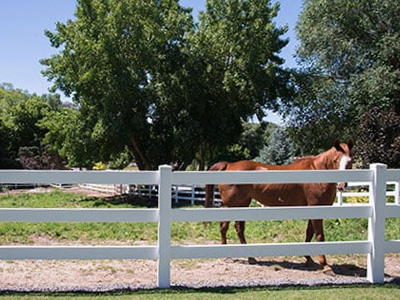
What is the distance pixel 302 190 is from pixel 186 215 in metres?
2.37

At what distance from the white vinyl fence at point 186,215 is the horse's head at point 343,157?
66 centimetres

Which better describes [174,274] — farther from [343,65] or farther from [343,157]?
[343,65]

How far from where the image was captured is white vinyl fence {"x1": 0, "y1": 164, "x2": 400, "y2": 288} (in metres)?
4.86

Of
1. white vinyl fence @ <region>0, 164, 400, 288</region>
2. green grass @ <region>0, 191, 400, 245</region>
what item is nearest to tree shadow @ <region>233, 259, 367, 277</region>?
white vinyl fence @ <region>0, 164, 400, 288</region>

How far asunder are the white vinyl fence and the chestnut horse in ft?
2.45

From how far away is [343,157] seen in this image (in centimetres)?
611

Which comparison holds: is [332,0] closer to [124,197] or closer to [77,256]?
[124,197]

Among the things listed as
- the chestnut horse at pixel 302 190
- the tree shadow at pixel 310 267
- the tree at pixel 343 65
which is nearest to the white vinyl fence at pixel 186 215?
the chestnut horse at pixel 302 190

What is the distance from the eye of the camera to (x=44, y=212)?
15.9 ft

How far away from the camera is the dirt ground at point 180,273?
5.27 metres

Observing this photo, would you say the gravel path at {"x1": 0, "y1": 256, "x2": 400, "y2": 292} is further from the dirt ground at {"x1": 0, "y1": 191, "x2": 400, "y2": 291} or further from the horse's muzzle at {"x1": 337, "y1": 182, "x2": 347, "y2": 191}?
the horse's muzzle at {"x1": 337, "y1": 182, "x2": 347, "y2": 191}

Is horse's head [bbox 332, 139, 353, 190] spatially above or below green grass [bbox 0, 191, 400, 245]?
above

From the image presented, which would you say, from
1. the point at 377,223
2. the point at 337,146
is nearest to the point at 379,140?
the point at 337,146

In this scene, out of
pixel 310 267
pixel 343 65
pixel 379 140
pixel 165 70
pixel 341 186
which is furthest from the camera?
pixel 165 70
